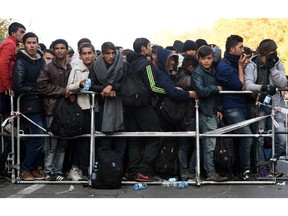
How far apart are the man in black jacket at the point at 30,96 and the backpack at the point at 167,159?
70.7 inches

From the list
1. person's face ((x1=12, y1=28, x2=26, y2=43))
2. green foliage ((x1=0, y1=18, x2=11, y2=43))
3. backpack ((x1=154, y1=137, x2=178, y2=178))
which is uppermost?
green foliage ((x1=0, y1=18, x2=11, y2=43))

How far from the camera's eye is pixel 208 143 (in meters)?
7.35

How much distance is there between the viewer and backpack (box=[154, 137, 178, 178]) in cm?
746

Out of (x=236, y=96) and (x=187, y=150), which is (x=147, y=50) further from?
(x=187, y=150)

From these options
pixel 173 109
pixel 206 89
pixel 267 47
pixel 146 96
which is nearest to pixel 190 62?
pixel 206 89

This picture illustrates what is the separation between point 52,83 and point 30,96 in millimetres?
385

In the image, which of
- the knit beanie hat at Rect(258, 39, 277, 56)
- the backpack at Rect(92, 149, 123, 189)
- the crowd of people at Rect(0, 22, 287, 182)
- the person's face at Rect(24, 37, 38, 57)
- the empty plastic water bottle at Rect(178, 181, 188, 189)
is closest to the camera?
the backpack at Rect(92, 149, 123, 189)

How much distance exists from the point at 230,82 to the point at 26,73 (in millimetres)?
3064

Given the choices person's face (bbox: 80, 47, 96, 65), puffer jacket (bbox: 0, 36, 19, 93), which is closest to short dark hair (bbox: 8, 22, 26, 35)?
puffer jacket (bbox: 0, 36, 19, 93)

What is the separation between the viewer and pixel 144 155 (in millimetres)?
7477

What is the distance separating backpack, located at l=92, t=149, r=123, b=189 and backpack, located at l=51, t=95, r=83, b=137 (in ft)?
1.95

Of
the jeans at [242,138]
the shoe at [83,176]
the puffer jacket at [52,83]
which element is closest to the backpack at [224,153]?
the jeans at [242,138]

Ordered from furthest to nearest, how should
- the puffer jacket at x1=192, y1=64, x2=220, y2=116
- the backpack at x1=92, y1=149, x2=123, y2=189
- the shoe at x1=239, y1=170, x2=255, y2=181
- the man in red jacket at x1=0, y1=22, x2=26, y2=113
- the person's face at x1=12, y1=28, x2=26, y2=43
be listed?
the person's face at x1=12, y1=28, x2=26, y2=43 < the man in red jacket at x1=0, y1=22, x2=26, y2=113 < the shoe at x1=239, y1=170, x2=255, y2=181 < the puffer jacket at x1=192, y1=64, x2=220, y2=116 < the backpack at x1=92, y1=149, x2=123, y2=189

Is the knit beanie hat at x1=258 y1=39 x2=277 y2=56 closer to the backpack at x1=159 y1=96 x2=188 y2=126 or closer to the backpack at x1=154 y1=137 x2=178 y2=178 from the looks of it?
the backpack at x1=159 y1=96 x2=188 y2=126
